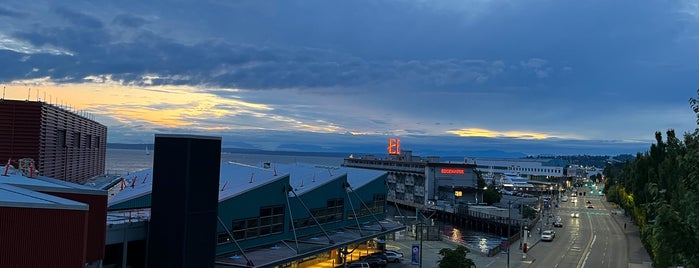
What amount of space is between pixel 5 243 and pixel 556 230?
83.0 meters

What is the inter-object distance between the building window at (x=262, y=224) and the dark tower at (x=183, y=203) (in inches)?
321

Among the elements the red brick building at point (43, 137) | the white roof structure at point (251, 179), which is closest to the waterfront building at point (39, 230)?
the white roof structure at point (251, 179)

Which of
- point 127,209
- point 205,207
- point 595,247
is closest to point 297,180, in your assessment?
point 127,209

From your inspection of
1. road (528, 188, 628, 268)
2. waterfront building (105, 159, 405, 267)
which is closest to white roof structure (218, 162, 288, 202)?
waterfront building (105, 159, 405, 267)

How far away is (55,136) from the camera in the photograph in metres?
57.7

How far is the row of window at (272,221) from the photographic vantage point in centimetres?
3800

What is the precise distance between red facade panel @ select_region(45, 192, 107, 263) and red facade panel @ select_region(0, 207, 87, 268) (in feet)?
15.8

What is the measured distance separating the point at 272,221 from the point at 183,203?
12967mm

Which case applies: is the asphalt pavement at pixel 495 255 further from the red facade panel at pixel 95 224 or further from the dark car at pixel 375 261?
the red facade panel at pixel 95 224

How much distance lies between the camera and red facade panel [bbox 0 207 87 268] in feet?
57.3

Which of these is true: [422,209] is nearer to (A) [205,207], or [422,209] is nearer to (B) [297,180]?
(B) [297,180]

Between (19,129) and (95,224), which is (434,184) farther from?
(95,224)

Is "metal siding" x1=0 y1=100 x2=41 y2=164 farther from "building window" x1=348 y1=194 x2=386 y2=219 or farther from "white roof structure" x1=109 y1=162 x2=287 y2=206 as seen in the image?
"building window" x1=348 y1=194 x2=386 y2=219

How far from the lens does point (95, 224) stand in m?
24.4
